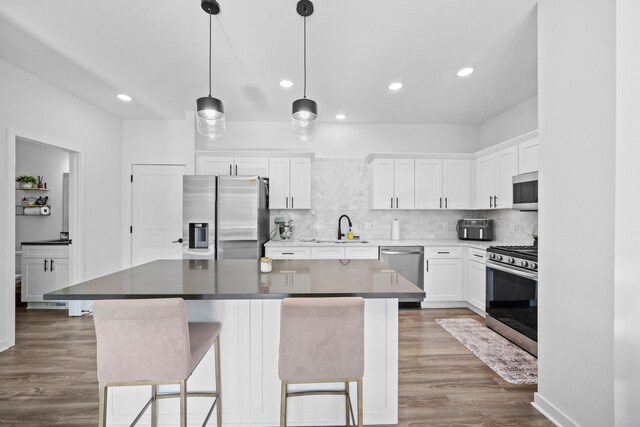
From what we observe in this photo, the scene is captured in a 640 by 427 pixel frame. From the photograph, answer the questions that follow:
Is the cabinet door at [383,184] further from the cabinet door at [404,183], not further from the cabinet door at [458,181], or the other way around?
the cabinet door at [458,181]

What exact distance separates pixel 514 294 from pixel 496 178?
1647 millimetres

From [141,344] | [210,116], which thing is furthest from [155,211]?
[141,344]

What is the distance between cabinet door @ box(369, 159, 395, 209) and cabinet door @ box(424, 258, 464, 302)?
1.02 metres

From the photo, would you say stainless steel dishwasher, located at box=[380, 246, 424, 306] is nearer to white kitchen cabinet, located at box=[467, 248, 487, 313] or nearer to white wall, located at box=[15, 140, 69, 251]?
white kitchen cabinet, located at box=[467, 248, 487, 313]

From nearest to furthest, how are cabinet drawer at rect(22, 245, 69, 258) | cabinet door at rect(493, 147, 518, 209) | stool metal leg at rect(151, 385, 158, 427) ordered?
stool metal leg at rect(151, 385, 158, 427) → cabinet door at rect(493, 147, 518, 209) → cabinet drawer at rect(22, 245, 69, 258)

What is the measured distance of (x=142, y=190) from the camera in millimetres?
4344

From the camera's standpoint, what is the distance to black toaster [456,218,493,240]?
4129mm

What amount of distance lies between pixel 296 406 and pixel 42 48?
3529 mm

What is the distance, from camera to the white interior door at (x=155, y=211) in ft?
14.2

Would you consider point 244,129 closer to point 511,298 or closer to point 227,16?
point 227,16

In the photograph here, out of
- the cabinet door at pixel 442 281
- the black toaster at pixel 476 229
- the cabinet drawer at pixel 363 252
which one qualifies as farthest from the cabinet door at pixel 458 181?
the cabinet drawer at pixel 363 252

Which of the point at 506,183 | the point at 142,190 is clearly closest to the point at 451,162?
the point at 506,183

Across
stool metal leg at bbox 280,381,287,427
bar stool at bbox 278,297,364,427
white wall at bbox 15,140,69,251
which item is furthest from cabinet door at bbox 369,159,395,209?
white wall at bbox 15,140,69,251

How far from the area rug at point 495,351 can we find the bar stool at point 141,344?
2.44m
